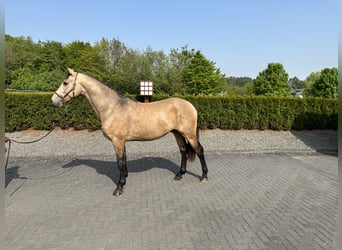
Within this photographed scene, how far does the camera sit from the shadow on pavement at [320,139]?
28.2ft

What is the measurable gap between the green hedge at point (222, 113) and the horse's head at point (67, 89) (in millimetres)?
5354

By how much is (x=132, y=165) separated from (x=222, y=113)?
548cm

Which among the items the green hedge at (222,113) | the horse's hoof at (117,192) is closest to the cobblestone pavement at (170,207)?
the horse's hoof at (117,192)

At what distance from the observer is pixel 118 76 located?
61.8ft

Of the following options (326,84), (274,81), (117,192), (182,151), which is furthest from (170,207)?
(274,81)

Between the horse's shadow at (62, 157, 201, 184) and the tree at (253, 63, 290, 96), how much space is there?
94.2 feet

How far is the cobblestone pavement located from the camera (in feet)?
9.39

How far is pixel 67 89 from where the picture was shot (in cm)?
437

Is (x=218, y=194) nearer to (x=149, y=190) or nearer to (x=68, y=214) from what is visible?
(x=149, y=190)

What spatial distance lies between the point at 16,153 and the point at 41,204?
451 cm

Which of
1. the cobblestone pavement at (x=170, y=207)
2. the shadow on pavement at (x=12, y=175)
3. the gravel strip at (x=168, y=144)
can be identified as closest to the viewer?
the cobblestone pavement at (x=170, y=207)

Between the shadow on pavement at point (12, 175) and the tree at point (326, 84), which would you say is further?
the tree at point (326, 84)

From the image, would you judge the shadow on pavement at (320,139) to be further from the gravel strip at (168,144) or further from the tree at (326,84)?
the tree at (326,84)

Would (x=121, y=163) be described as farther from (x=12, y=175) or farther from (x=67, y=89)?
(x=12, y=175)
